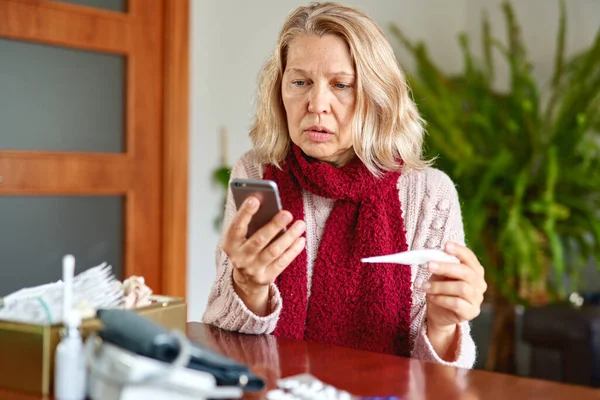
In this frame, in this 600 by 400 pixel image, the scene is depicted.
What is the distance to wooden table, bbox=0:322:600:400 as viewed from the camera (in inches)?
43.1

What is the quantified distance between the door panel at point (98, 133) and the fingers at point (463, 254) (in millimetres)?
2026

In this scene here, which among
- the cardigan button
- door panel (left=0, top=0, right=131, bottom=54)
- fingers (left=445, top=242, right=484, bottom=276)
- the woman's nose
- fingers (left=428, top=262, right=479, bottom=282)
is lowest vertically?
fingers (left=428, top=262, right=479, bottom=282)

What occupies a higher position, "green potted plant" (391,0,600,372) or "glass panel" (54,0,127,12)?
"glass panel" (54,0,127,12)

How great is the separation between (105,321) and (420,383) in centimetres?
45

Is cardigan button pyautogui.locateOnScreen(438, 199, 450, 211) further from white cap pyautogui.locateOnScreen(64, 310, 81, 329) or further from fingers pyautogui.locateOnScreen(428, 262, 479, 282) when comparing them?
white cap pyautogui.locateOnScreen(64, 310, 81, 329)

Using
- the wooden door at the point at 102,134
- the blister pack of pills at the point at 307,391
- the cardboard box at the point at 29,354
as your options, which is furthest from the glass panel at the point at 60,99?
the blister pack of pills at the point at 307,391

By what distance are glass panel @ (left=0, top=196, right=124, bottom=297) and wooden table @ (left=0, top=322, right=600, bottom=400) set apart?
1767mm

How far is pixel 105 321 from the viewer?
3.43ft

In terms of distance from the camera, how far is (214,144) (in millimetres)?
3564

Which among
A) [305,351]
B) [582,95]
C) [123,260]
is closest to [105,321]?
[305,351]

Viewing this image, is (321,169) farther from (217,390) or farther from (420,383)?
(217,390)

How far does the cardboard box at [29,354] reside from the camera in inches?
41.5

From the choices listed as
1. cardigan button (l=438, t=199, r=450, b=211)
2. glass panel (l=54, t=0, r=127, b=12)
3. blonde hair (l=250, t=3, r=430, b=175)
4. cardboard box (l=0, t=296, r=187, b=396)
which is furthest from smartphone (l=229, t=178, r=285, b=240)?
glass panel (l=54, t=0, r=127, b=12)

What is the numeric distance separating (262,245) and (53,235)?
1.93 meters
